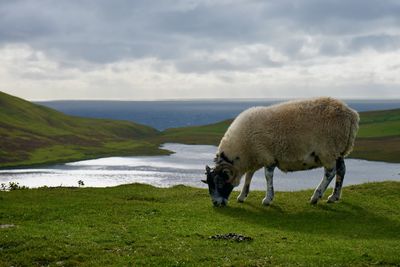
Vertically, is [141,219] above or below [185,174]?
above

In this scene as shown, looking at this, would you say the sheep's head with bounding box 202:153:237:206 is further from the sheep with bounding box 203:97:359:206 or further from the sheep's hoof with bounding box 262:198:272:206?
the sheep's hoof with bounding box 262:198:272:206

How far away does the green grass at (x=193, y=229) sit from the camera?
621 inches

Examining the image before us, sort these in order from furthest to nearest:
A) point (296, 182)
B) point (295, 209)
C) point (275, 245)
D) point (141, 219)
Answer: point (296, 182) → point (295, 209) → point (141, 219) → point (275, 245)

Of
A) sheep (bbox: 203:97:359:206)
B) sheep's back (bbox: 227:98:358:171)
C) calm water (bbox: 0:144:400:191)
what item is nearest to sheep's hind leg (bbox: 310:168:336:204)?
sheep (bbox: 203:97:359:206)

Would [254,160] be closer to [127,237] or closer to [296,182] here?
[127,237]

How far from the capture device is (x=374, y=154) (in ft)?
520

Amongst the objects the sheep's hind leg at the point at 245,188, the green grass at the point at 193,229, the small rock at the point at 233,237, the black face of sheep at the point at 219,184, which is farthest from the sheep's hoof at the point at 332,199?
the small rock at the point at 233,237

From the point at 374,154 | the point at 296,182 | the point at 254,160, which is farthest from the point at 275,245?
the point at 374,154

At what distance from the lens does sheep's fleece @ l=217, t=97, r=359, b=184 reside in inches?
953

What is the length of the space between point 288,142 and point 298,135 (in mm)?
636

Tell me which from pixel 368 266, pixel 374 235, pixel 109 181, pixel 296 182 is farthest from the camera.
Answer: pixel 109 181

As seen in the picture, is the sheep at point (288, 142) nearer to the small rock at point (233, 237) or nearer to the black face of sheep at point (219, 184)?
the black face of sheep at point (219, 184)

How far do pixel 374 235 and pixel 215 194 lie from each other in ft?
28.8

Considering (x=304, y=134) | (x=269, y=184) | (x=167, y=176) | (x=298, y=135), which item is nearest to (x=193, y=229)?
(x=269, y=184)
